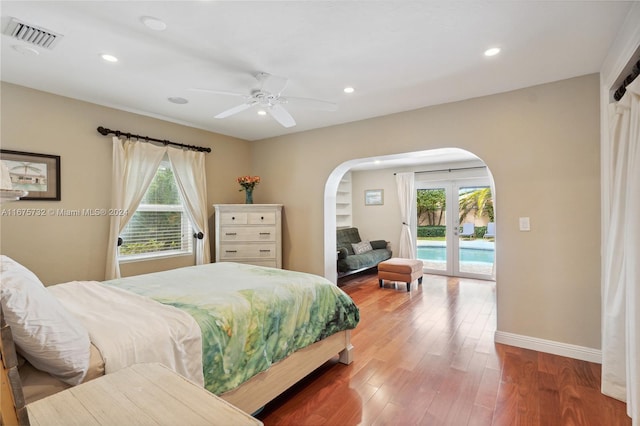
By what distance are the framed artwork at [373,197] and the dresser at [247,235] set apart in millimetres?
3408

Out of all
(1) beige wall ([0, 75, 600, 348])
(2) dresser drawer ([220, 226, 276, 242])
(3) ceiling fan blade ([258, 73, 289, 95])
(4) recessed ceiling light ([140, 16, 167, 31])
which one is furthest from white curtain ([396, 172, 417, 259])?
(4) recessed ceiling light ([140, 16, 167, 31])

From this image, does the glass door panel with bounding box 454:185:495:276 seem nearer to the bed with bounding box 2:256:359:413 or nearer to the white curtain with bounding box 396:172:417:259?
the white curtain with bounding box 396:172:417:259

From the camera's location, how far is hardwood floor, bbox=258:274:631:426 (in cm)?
194

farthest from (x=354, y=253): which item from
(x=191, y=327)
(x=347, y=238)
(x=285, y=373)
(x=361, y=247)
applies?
(x=191, y=327)

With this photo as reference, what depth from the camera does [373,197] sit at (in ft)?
24.0

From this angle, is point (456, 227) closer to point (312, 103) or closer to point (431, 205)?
point (431, 205)

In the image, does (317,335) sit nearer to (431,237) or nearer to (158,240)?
(158,240)

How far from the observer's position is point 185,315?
1658 mm

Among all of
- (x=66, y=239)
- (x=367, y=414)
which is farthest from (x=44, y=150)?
(x=367, y=414)

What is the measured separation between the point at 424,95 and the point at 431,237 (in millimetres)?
4144

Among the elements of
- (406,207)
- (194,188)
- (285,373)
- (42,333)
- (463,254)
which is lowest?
(285,373)

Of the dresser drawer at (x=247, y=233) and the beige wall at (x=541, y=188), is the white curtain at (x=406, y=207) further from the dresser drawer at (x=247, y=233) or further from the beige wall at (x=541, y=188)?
the dresser drawer at (x=247, y=233)

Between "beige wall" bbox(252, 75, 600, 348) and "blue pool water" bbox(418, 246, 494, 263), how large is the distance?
334 centimetres

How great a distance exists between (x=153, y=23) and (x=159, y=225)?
2664 millimetres
